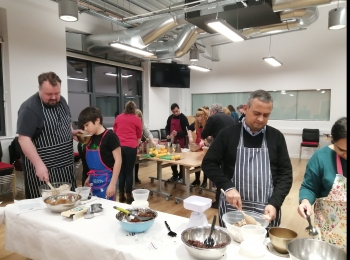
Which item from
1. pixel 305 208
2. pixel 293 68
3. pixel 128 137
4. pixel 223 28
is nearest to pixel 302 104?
pixel 293 68

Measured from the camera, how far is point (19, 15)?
4.56 m

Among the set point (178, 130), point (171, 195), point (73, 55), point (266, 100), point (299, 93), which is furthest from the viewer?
point (299, 93)

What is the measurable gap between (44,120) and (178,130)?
11.9 feet

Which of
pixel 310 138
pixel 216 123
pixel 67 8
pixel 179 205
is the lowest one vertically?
pixel 179 205

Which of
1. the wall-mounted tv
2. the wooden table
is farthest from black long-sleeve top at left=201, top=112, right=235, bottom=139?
the wall-mounted tv

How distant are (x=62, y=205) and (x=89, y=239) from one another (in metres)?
0.41

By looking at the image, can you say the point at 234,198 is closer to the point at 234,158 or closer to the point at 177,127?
A: the point at 234,158

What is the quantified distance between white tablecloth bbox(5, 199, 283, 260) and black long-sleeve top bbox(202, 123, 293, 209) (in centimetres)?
35

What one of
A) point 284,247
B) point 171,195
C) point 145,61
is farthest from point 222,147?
point 145,61

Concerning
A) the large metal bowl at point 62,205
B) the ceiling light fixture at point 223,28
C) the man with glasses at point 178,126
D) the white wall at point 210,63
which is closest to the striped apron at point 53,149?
the large metal bowl at point 62,205

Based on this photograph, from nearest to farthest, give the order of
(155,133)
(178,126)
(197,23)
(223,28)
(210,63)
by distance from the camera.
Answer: (223,28) → (197,23) → (178,126) → (155,133) → (210,63)

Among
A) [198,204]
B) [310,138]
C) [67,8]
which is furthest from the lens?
[310,138]

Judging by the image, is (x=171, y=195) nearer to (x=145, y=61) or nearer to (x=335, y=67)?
(x=145, y=61)

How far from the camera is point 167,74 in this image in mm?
8047
